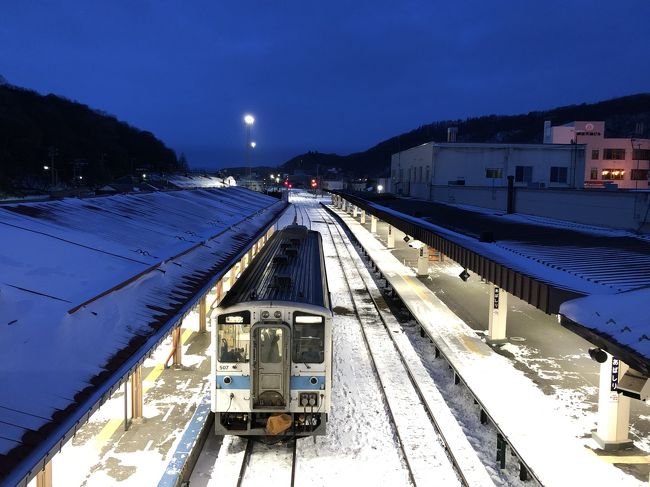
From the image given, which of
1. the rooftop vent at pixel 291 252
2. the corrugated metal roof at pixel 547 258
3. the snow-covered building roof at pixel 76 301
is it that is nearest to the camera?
the snow-covered building roof at pixel 76 301

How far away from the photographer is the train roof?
30.0 feet

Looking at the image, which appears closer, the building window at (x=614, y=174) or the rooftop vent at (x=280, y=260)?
the rooftop vent at (x=280, y=260)

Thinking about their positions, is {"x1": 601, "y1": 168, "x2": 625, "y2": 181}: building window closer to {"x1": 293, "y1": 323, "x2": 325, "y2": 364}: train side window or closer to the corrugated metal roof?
the corrugated metal roof

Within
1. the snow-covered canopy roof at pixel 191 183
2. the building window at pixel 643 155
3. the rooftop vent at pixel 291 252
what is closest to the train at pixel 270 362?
the rooftop vent at pixel 291 252

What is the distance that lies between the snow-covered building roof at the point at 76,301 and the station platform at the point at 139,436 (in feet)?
8.14

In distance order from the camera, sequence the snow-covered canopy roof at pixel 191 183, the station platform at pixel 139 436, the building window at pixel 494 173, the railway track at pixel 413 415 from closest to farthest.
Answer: the station platform at pixel 139 436, the railway track at pixel 413 415, the building window at pixel 494 173, the snow-covered canopy roof at pixel 191 183

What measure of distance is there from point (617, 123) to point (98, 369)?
197110mm

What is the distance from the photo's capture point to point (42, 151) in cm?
7375

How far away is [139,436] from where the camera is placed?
9.52 m

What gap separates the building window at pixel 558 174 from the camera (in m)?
45.1

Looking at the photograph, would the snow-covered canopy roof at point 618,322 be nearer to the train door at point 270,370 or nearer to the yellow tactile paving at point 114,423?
the train door at point 270,370

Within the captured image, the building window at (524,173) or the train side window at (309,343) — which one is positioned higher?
the building window at (524,173)

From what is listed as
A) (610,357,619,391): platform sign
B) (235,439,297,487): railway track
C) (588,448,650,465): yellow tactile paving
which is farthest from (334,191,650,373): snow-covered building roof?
(235,439,297,487): railway track

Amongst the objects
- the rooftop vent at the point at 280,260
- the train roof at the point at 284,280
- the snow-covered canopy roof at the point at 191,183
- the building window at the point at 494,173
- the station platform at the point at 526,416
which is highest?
the building window at the point at 494,173
